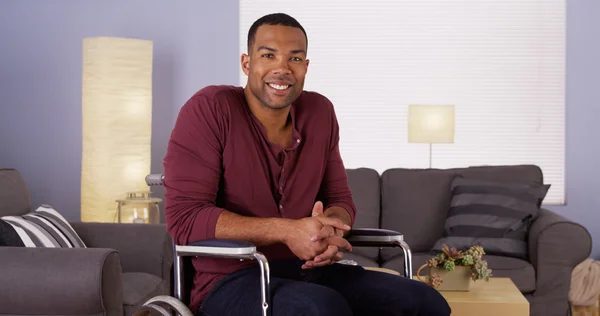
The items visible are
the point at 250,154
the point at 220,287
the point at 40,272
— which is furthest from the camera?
the point at 40,272

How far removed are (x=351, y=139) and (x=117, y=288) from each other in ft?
10.7

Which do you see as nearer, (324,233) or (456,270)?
(324,233)

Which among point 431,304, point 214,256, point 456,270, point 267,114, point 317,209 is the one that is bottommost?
point 456,270

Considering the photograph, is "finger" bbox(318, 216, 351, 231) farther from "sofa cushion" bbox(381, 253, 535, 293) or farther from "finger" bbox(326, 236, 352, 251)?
"sofa cushion" bbox(381, 253, 535, 293)

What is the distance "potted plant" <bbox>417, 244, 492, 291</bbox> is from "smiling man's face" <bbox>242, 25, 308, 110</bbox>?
1.54 meters

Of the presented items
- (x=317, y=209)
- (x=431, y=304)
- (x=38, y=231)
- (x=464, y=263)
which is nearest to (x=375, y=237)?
(x=317, y=209)

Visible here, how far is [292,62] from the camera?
2.52m

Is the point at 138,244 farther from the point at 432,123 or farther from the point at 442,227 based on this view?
the point at 432,123

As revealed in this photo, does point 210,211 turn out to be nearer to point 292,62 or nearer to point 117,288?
point 292,62

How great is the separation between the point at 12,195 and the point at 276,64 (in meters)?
1.82

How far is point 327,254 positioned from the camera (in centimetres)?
229

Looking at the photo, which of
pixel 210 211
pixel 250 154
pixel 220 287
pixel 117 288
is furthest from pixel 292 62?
pixel 117 288

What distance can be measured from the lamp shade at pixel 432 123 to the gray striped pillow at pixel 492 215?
60 centimetres

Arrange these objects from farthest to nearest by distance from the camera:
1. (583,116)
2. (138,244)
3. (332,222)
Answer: (583,116)
(138,244)
(332,222)
